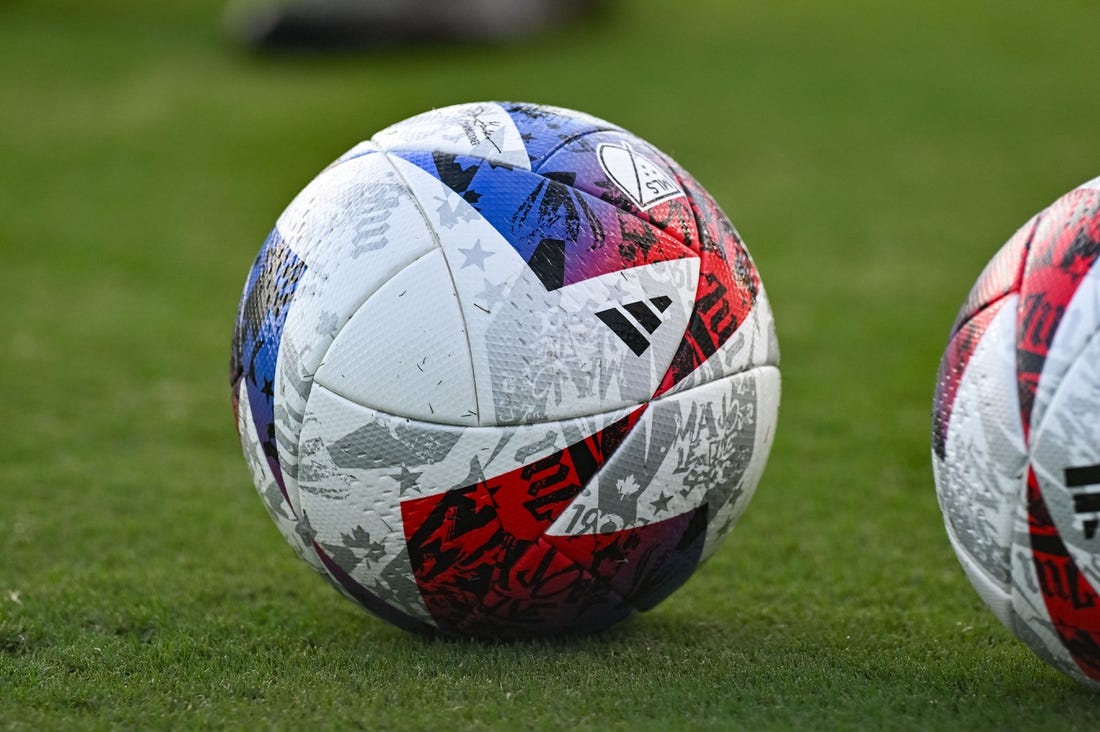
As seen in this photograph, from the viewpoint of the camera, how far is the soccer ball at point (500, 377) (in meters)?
→ 3.54

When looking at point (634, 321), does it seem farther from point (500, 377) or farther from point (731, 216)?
point (731, 216)

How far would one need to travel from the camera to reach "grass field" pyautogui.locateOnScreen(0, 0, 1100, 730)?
11.8ft

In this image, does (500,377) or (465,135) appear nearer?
(500,377)

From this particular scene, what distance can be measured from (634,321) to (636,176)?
497mm

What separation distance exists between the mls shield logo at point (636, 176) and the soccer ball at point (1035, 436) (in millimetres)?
926

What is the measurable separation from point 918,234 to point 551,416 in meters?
7.88

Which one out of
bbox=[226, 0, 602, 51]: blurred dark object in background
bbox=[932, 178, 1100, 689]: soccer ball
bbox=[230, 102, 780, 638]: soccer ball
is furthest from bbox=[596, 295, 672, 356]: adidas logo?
bbox=[226, 0, 602, 51]: blurred dark object in background

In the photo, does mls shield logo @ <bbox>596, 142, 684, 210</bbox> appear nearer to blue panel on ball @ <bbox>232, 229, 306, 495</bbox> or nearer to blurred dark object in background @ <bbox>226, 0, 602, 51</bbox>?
blue panel on ball @ <bbox>232, 229, 306, 495</bbox>

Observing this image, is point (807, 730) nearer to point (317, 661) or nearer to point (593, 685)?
point (593, 685)

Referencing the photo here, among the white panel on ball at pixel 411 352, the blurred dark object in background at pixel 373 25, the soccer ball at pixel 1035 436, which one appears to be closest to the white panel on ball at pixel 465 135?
the white panel on ball at pixel 411 352

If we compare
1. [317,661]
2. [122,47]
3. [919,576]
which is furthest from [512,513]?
[122,47]

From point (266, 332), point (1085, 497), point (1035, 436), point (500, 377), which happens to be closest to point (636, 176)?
point (500, 377)

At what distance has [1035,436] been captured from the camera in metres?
3.15

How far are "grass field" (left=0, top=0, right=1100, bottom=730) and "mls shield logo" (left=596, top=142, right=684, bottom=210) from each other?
1.31 m
